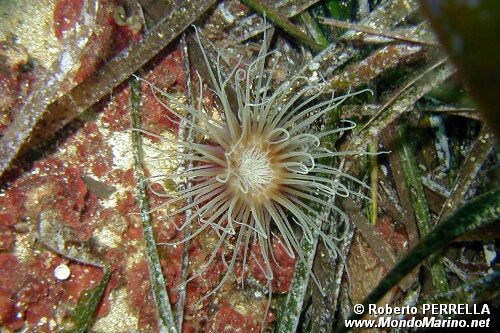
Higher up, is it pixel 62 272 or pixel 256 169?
pixel 256 169

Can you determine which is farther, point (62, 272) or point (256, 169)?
point (256, 169)

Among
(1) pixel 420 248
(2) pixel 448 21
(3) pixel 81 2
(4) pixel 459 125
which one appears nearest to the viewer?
(2) pixel 448 21

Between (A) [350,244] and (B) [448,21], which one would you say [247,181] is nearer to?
(A) [350,244]

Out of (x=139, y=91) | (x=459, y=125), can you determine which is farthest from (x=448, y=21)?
(x=459, y=125)

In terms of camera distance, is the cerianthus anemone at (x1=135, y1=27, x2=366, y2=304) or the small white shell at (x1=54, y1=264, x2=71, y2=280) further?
the cerianthus anemone at (x1=135, y1=27, x2=366, y2=304)

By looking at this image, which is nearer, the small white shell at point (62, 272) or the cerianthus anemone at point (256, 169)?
the small white shell at point (62, 272)

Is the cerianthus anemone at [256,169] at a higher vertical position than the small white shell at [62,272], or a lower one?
higher

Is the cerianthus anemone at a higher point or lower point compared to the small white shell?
higher

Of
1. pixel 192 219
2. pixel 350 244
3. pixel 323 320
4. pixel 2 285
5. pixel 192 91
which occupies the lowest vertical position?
→ pixel 2 285
